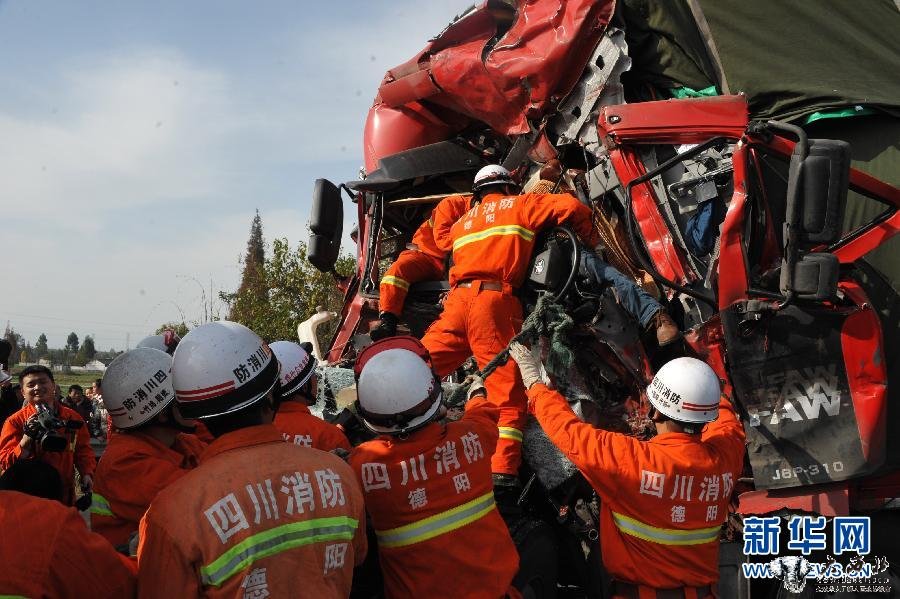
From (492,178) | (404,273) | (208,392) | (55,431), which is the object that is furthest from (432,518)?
(55,431)

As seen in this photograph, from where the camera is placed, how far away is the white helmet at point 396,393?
2.43m

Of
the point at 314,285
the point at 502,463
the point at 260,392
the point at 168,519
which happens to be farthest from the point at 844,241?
the point at 314,285

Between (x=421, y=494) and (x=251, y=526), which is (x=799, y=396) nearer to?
(x=421, y=494)

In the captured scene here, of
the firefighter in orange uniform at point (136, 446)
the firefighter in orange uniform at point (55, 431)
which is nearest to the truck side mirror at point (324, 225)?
the firefighter in orange uniform at point (55, 431)

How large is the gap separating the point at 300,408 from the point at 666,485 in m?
1.46

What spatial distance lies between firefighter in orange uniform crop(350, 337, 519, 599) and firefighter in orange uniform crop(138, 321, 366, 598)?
42 cm

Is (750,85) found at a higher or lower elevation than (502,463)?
higher

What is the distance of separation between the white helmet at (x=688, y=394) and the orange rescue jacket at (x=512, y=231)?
1.39 meters

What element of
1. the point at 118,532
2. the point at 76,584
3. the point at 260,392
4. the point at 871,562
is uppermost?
the point at 260,392

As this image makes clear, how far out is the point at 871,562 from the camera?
3.64 m

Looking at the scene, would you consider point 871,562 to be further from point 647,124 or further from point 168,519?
point 168,519

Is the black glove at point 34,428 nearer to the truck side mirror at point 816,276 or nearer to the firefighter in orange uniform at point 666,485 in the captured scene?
the firefighter in orange uniform at point 666,485

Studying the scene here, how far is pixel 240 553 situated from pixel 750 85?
3774mm

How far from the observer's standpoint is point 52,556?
156 centimetres
